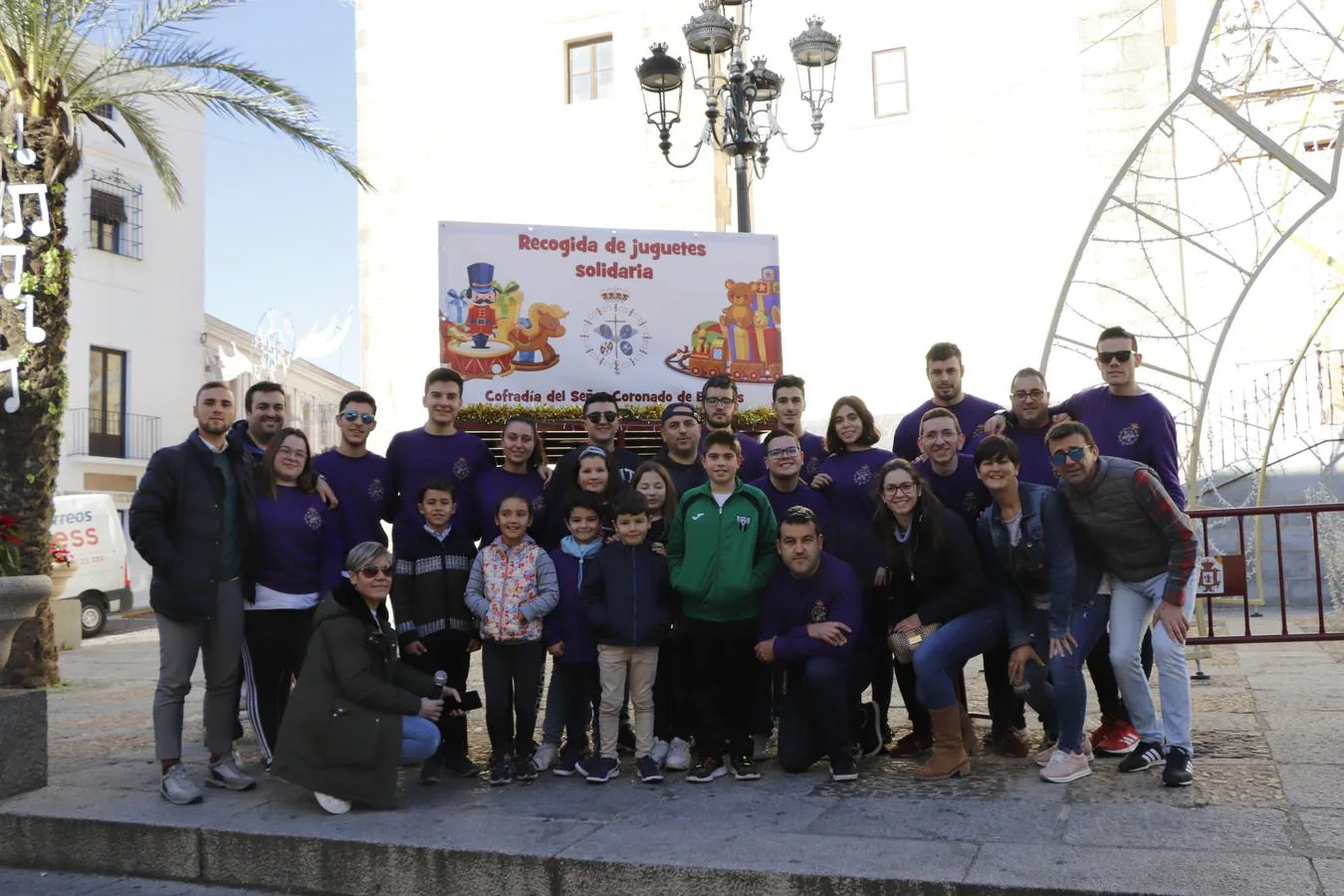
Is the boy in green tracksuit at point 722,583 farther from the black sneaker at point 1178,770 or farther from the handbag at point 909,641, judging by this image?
the black sneaker at point 1178,770

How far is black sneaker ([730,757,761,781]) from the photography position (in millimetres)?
5594

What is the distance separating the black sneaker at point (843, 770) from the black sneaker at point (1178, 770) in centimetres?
131

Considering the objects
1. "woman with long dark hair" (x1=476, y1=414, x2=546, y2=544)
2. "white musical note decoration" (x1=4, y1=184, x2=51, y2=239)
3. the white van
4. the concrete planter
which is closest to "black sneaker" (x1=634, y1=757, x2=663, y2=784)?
"woman with long dark hair" (x1=476, y1=414, x2=546, y2=544)

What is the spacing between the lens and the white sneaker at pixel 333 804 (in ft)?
17.1

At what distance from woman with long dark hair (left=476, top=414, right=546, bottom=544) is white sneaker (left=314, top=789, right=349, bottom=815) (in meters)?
1.58

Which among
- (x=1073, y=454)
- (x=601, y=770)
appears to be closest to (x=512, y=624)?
(x=601, y=770)

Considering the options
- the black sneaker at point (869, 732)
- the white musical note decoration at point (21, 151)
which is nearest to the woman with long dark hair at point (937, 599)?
the black sneaker at point (869, 732)

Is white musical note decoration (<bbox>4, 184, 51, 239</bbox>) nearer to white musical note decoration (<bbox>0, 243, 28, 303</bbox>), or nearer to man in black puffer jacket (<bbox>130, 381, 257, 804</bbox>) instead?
white musical note decoration (<bbox>0, 243, 28, 303</bbox>)

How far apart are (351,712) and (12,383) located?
6.48m

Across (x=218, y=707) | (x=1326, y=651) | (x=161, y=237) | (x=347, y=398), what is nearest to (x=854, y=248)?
(x=1326, y=651)

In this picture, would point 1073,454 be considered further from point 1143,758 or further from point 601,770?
point 601,770

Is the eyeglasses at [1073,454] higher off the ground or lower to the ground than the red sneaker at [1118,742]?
higher

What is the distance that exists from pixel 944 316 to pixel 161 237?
19698mm

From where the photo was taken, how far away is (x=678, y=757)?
5.84 metres
